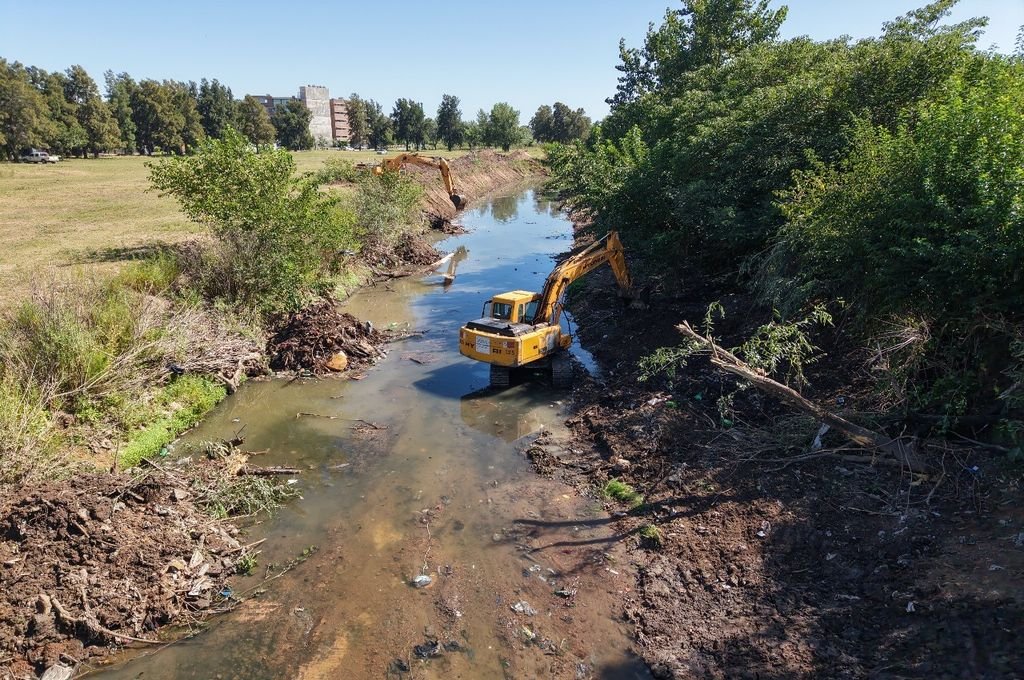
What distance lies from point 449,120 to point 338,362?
3202 inches

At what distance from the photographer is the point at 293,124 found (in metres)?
78.2

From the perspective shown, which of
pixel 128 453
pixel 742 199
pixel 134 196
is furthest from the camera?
pixel 134 196

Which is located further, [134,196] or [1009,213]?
[134,196]

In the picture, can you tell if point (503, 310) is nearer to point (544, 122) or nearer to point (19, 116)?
point (19, 116)

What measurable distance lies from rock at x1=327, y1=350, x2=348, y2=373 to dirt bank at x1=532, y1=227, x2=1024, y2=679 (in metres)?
6.21

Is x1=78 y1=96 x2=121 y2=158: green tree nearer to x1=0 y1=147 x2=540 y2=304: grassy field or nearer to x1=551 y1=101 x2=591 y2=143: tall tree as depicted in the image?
x1=0 y1=147 x2=540 y2=304: grassy field

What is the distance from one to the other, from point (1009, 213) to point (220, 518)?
10.9 meters

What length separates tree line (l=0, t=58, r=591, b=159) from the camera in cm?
5291

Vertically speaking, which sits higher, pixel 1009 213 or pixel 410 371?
pixel 1009 213

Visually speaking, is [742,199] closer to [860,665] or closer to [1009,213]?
[1009,213]

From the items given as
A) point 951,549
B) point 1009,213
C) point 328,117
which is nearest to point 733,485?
point 951,549

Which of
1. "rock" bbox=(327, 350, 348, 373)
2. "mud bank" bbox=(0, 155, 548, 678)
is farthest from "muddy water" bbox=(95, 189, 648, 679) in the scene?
"rock" bbox=(327, 350, 348, 373)

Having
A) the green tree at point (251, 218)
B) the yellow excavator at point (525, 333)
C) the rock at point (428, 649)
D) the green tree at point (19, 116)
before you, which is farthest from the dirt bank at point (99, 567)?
the green tree at point (19, 116)

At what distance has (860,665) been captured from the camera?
17.3ft
